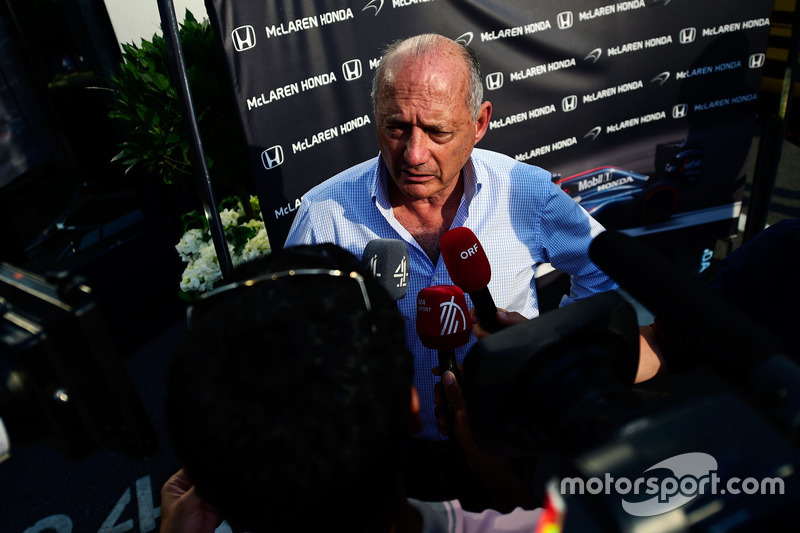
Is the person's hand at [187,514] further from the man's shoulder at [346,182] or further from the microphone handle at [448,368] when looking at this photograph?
the man's shoulder at [346,182]

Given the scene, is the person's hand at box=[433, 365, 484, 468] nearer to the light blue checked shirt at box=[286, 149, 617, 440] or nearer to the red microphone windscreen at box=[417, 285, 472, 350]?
the red microphone windscreen at box=[417, 285, 472, 350]

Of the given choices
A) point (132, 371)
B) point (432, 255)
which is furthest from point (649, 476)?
point (132, 371)

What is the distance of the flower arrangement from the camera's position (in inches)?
106

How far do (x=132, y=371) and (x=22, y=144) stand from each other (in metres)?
1.84

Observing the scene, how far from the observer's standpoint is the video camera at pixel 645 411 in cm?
48

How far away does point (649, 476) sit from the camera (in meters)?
0.52

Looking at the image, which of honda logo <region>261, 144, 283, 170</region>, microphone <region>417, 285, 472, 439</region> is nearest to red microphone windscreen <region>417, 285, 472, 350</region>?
microphone <region>417, 285, 472, 439</region>

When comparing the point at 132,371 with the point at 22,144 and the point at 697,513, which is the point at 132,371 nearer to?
the point at 22,144

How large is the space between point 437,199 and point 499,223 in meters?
0.23

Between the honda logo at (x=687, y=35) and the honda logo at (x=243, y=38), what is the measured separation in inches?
96.7

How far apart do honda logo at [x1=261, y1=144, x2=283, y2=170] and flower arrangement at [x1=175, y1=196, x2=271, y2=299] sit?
1.45ft

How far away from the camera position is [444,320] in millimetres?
1304

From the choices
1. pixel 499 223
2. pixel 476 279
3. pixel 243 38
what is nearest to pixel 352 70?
pixel 243 38

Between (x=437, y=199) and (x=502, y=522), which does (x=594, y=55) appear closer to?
(x=437, y=199)
